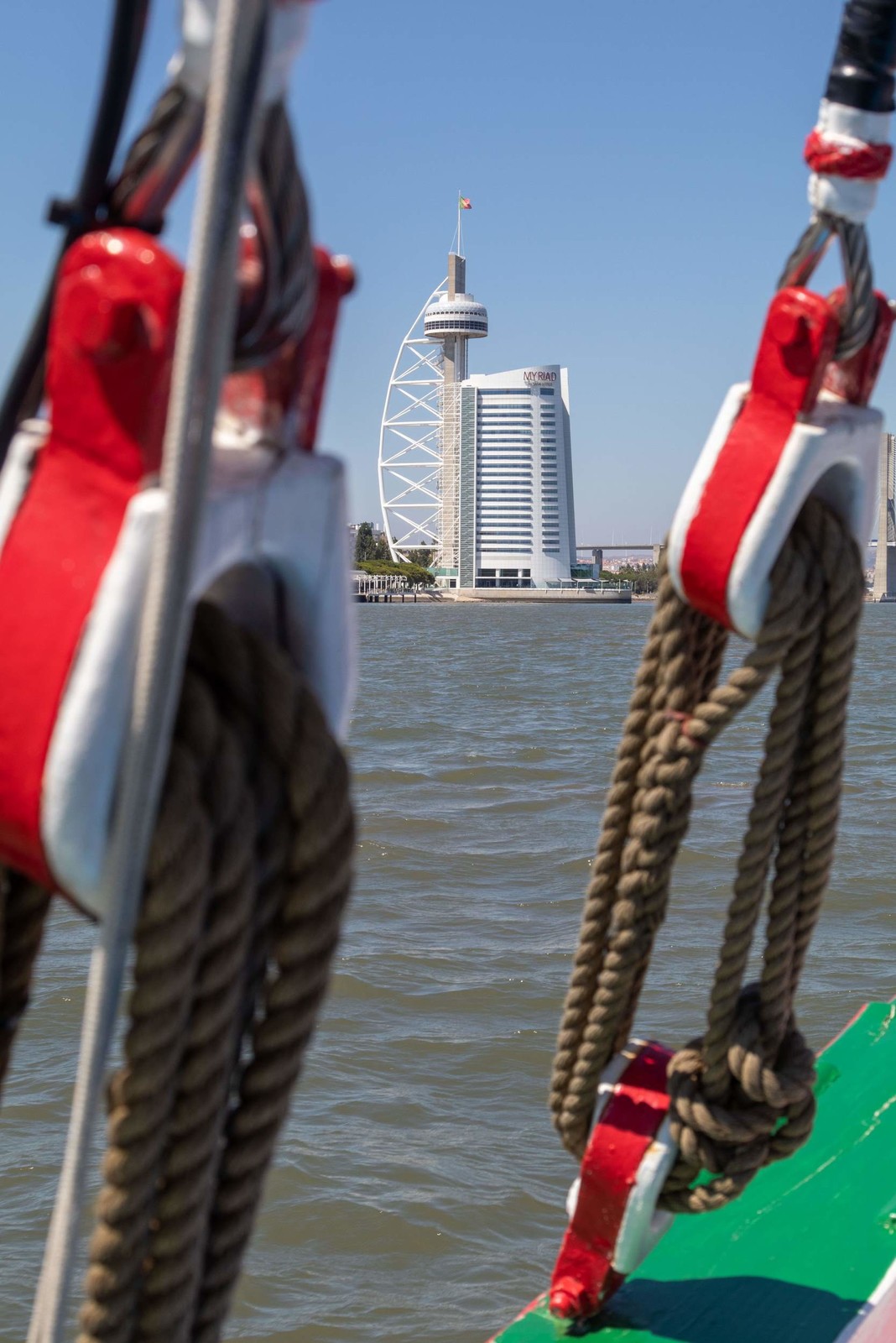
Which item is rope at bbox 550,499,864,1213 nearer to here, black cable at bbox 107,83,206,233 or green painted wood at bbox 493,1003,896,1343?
green painted wood at bbox 493,1003,896,1343

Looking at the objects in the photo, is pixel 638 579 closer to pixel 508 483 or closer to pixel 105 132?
pixel 508 483

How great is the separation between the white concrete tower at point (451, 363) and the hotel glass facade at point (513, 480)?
2.18ft

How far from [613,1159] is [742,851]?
302 mm

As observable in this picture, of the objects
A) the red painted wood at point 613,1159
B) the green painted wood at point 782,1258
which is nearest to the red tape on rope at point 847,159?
the red painted wood at point 613,1159

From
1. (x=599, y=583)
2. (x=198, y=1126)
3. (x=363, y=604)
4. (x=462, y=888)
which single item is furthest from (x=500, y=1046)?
(x=599, y=583)

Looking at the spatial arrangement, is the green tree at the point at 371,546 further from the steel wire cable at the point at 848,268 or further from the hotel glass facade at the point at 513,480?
the steel wire cable at the point at 848,268

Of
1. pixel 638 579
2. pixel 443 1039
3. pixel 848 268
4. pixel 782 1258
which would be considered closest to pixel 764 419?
pixel 848 268

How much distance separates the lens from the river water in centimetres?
301

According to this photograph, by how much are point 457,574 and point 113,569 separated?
203 feet

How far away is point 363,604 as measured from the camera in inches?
2354

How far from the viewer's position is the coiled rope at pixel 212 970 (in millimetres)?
619

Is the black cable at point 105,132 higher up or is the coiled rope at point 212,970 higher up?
the black cable at point 105,132

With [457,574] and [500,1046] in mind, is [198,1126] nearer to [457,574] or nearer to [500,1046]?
[500,1046]

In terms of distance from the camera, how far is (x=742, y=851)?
1.16m
